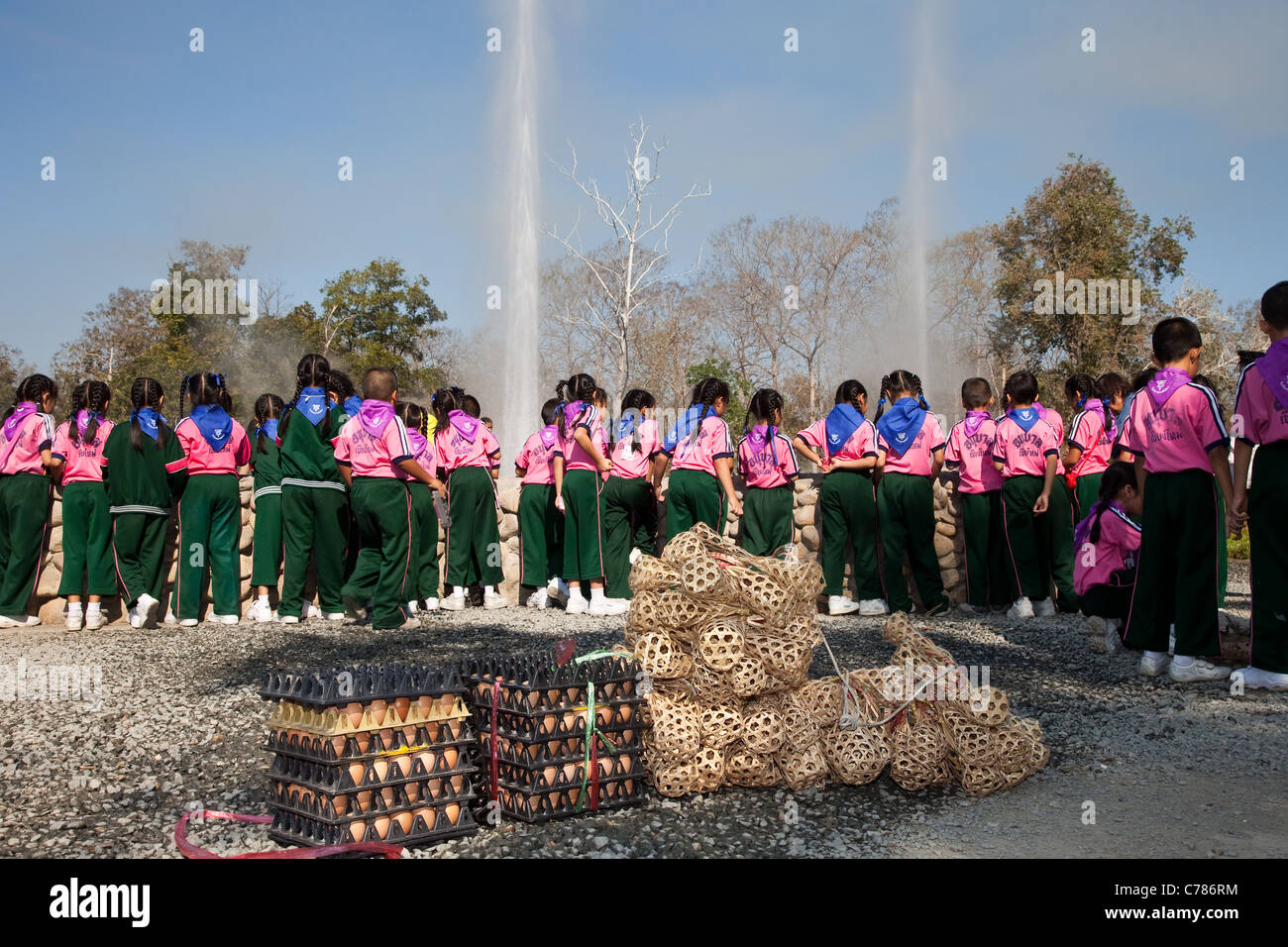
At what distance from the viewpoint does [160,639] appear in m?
7.83

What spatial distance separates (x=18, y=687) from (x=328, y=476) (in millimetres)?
3006

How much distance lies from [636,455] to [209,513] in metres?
3.75

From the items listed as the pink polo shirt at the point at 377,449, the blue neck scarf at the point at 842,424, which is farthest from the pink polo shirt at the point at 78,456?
the blue neck scarf at the point at 842,424

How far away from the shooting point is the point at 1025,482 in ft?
28.1

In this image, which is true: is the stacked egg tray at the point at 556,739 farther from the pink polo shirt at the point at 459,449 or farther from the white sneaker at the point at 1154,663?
the pink polo shirt at the point at 459,449

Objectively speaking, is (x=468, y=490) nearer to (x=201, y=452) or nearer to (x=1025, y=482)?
(x=201, y=452)

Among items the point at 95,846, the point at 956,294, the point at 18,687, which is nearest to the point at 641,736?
the point at 95,846

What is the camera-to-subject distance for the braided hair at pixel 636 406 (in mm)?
8969

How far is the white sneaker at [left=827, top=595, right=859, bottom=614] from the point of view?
902 centimetres

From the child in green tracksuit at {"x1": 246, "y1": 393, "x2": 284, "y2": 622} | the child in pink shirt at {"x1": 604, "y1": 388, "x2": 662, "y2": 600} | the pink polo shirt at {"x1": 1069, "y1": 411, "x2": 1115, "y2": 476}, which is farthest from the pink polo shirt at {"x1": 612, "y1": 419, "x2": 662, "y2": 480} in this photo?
the pink polo shirt at {"x1": 1069, "y1": 411, "x2": 1115, "y2": 476}

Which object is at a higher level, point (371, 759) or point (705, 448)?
point (705, 448)

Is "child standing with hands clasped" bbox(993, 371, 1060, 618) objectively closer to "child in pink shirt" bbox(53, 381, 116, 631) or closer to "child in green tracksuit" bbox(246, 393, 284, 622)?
"child in green tracksuit" bbox(246, 393, 284, 622)

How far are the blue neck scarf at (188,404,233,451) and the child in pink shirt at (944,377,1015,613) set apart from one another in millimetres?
6336

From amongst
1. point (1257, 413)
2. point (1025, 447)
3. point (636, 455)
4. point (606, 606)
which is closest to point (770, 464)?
point (636, 455)
